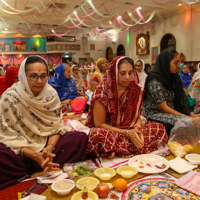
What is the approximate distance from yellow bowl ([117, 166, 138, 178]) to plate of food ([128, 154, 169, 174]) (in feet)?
0.21

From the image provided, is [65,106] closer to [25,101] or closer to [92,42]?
[25,101]

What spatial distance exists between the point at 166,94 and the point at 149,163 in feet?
3.61

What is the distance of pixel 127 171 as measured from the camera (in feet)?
5.10


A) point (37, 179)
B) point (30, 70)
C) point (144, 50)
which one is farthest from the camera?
point (144, 50)

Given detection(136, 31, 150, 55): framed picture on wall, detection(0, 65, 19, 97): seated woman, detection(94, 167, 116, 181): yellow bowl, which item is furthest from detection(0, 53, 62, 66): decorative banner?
detection(94, 167, 116, 181): yellow bowl

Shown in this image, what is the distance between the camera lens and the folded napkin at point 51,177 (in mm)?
1469

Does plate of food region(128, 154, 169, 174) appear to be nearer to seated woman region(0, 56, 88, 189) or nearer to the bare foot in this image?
the bare foot

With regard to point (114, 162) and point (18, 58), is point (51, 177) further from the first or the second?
point (18, 58)

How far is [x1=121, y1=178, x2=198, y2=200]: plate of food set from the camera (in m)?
1.24

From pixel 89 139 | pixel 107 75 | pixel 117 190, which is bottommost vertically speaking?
pixel 117 190

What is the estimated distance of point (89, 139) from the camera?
6.15 ft

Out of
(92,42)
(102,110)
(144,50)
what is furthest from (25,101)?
(92,42)

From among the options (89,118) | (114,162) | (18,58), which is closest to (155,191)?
(114,162)

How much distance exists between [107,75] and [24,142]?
1.04 m
